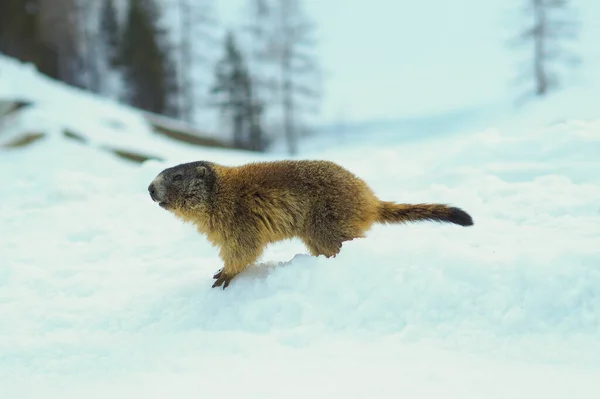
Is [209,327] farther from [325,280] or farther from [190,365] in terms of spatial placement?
[325,280]

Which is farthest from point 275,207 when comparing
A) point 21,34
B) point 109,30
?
point 109,30

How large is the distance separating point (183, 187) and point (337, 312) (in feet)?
6.29

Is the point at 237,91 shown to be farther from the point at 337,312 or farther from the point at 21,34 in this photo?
the point at 337,312

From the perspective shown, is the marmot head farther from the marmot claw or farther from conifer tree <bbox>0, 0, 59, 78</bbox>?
conifer tree <bbox>0, 0, 59, 78</bbox>

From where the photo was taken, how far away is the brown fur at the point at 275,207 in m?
5.04

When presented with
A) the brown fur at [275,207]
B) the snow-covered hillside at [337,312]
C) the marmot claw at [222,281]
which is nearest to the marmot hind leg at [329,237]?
the brown fur at [275,207]

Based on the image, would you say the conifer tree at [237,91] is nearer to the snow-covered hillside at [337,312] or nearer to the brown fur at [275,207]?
the snow-covered hillside at [337,312]

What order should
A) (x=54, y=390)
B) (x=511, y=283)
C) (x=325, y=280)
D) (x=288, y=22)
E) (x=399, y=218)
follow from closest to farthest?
(x=54, y=390)
(x=511, y=283)
(x=325, y=280)
(x=399, y=218)
(x=288, y=22)

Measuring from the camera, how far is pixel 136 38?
36188 mm

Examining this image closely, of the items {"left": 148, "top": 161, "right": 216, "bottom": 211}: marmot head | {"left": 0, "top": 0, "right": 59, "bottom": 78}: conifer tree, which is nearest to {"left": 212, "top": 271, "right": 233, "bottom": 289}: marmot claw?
{"left": 148, "top": 161, "right": 216, "bottom": 211}: marmot head

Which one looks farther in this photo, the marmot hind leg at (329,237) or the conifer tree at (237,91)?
the conifer tree at (237,91)

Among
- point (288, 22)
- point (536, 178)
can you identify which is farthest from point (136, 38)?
point (536, 178)

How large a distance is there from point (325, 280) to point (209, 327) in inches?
39.1

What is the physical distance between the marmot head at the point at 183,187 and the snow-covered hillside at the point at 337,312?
785mm
